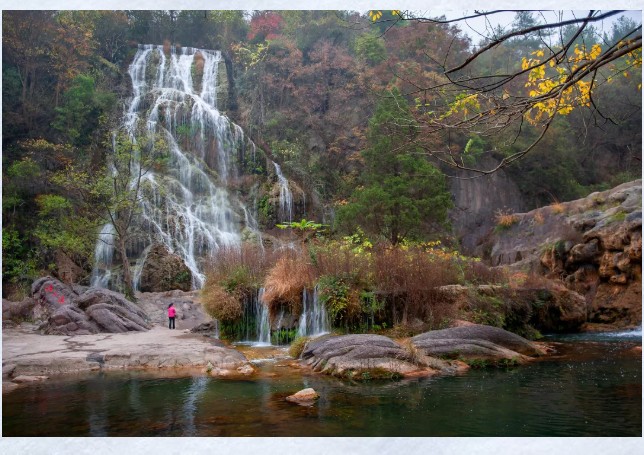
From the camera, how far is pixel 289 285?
8.43 metres

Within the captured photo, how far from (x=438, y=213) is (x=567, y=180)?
292 inches

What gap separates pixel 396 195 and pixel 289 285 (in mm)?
4324

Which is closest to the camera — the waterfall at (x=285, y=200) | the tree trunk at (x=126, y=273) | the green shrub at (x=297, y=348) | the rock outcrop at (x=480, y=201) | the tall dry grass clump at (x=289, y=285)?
the green shrub at (x=297, y=348)

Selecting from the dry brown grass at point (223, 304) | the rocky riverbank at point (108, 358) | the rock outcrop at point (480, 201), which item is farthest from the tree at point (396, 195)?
the rocky riverbank at point (108, 358)

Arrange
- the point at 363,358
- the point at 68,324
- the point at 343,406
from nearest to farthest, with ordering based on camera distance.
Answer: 1. the point at 343,406
2. the point at 363,358
3. the point at 68,324

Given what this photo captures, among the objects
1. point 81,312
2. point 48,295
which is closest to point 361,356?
point 81,312

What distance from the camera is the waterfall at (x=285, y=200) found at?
653 inches

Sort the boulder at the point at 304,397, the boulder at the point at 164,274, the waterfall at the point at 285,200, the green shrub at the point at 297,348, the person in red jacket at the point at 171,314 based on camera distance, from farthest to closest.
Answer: the waterfall at the point at 285,200 < the boulder at the point at 164,274 < the person in red jacket at the point at 171,314 < the green shrub at the point at 297,348 < the boulder at the point at 304,397

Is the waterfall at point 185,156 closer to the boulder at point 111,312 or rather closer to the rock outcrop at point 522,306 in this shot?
the boulder at point 111,312

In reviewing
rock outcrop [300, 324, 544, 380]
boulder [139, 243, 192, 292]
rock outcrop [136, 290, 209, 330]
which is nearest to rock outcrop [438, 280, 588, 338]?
rock outcrop [300, 324, 544, 380]

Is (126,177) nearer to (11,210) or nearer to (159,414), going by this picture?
(11,210)

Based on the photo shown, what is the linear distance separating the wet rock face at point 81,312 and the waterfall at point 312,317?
3454 millimetres

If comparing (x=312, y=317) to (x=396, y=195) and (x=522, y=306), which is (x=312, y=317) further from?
(x=396, y=195)

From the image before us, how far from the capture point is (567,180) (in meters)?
17.3
